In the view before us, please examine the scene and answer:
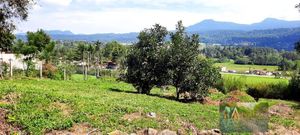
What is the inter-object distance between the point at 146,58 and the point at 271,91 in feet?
79.7

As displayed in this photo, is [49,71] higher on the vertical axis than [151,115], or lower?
lower

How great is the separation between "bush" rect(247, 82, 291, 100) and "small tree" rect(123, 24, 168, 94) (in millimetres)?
22957

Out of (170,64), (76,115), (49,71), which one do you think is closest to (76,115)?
(76,115)

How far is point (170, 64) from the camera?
97.8 ft

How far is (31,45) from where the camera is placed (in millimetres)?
56188

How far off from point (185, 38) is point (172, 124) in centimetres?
1498

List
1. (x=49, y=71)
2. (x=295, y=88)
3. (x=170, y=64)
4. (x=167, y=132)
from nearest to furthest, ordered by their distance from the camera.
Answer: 1. (x=167, y=132)
2. (x=170, y=64)
3. (x=295, y=88)
4. (x=49, y=71)

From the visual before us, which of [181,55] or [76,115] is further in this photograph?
[181,55]

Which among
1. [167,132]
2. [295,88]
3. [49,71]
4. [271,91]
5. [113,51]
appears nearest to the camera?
[167,132]

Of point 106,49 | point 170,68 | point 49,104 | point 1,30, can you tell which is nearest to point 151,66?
point 170,68

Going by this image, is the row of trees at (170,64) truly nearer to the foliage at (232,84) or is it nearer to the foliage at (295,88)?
the foliage at (232,84)

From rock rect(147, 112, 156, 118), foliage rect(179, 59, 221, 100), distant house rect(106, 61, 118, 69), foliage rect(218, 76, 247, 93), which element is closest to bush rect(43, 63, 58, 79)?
foliage rect(218, 76, 247, 93)

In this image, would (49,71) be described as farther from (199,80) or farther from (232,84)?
(199,80)

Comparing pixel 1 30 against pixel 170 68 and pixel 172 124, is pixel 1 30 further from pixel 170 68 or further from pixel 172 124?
pixel 172 124
